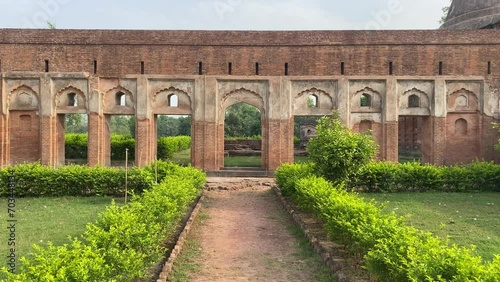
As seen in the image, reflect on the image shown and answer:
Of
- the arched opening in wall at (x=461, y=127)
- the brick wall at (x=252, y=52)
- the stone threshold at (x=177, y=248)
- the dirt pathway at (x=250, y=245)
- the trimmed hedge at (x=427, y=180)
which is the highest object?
the brick wall at (x=252, y=52)

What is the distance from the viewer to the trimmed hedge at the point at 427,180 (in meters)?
12.6

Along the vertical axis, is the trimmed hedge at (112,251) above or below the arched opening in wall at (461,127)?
below

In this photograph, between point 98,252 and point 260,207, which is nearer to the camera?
point 98,252

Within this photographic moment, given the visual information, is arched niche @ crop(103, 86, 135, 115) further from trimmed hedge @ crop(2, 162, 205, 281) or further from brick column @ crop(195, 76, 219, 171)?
trimmed hedge @ crop(2, 162, 205, 281)

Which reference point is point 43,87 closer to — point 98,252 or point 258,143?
point 98,252

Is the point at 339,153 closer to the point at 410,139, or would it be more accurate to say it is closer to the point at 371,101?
the point at 371,101

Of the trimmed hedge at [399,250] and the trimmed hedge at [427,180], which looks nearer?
the trimmed hedge at [399,250]

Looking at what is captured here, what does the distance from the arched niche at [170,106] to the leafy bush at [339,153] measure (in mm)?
7161

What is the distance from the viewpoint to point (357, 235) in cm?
527

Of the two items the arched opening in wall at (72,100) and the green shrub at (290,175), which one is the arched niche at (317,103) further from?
the arched opening in wall at (72,100)

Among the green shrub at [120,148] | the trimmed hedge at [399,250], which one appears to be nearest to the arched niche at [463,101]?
the trimmed hedge at [399,250]

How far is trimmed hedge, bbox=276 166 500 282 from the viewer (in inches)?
140

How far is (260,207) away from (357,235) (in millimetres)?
5708

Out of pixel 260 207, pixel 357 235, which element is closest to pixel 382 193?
pixel 260 207
